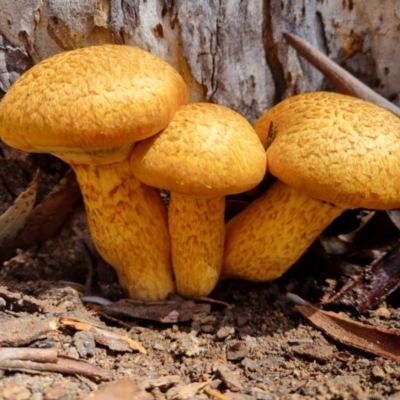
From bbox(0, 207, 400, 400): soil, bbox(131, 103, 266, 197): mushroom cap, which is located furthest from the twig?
bbox(131, 103, 266, 197): mushroom cap

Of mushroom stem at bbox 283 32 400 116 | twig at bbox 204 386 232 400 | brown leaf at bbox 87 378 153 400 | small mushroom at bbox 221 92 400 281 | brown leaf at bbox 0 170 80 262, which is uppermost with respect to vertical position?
mushroom stem at bbox 283 32 400 116

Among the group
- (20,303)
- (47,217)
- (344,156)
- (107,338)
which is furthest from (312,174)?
(47,217)

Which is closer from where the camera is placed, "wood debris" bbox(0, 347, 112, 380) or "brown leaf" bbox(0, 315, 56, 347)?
"wood debris" bbox(0, 347, 112, 380)

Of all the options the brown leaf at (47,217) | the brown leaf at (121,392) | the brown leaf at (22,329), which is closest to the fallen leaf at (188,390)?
the brown leaf at (121,392)

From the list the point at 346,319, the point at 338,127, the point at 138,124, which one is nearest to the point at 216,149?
the point at 138,124

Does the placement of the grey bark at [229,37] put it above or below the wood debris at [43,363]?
above

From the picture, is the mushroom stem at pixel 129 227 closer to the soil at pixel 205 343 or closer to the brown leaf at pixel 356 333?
the soil at pixel 205 343

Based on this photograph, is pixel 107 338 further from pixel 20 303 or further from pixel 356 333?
pixel 356 333

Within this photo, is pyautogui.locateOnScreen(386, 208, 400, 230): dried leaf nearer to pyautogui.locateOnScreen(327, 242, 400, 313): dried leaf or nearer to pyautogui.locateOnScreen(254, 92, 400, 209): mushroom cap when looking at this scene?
pyautogui.locateOnScreen(327, 242, 400, 313): dried leaf
